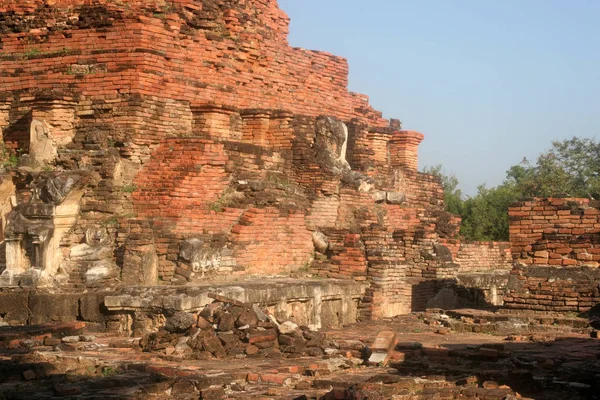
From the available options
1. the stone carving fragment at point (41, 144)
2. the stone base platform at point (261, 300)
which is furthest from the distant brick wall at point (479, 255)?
the stone carving fragment at point (41, 144)

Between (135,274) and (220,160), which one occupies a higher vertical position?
(220,160)

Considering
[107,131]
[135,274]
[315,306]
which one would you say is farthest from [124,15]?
[315,306]

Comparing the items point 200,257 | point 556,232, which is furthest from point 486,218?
point 200,257

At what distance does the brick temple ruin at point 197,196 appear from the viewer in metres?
11.8

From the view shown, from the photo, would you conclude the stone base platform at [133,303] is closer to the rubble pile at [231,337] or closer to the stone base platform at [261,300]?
the stone base platform at [261,300]

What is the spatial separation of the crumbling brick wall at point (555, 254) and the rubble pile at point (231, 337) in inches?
134

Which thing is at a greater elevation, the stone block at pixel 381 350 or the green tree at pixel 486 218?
the green tree at pixel 486 218

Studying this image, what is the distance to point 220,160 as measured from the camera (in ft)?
44.0

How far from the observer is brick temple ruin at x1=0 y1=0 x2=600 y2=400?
1181 cm

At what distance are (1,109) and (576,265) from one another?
8.24 metres

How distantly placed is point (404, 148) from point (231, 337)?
27.7 ft

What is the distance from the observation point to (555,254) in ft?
41.0

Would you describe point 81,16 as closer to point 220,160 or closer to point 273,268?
point 220,160

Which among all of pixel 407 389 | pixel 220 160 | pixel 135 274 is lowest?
pixel 407 389
